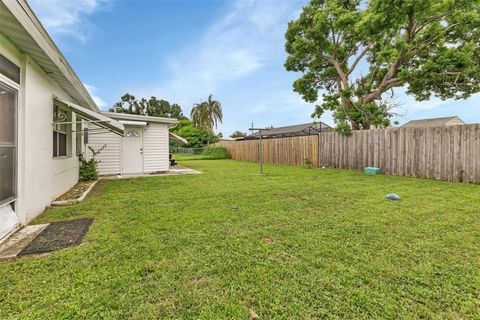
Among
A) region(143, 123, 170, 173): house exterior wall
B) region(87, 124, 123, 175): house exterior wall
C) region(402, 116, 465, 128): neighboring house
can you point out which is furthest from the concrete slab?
region(402, 116, 465, 128): neighboring house

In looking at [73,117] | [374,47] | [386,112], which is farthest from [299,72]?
[73,117]

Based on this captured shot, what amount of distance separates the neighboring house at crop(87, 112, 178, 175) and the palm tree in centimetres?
2541

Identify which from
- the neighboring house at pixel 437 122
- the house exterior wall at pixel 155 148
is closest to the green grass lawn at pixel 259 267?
the house exterior wall at pixel 155 148

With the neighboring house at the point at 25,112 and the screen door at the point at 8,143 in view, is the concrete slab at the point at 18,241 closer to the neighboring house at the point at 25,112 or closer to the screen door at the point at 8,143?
the neighboring house at the point at 25,112

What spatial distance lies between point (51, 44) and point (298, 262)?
189 inches

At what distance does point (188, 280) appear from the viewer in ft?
6.29

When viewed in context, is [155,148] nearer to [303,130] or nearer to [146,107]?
[303,130]

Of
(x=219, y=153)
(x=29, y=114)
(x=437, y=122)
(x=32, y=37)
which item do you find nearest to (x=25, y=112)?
(x=29, y=114)

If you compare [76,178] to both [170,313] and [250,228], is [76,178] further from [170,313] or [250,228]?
[170,313]

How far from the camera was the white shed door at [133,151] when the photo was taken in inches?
361

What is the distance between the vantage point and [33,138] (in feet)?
11.6

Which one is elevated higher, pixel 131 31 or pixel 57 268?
pixel 131 31

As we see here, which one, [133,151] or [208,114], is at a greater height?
[208,114]

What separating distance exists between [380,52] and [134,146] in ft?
38.5
